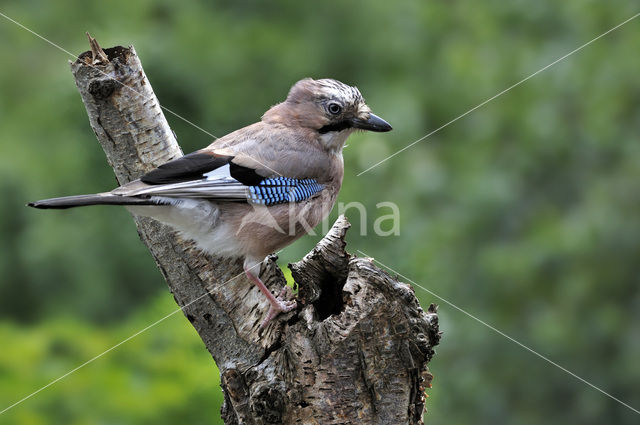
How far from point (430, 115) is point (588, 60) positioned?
1906 mm

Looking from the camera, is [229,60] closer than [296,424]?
No

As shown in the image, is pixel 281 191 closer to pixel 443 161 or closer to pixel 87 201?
pixel 87 201

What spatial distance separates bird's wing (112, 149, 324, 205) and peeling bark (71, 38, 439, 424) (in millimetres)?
198

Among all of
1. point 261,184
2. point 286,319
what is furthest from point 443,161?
point 286,319

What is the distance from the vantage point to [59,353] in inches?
237

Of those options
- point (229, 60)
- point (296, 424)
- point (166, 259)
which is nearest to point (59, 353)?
point (166, 259)

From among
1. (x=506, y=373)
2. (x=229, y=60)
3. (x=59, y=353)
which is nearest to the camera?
(x=59, y=353)

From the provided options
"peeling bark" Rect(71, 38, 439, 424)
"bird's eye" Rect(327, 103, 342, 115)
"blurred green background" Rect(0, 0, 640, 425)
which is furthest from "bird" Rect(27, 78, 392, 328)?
"blurred green background" Rect(0, 0, 640, 425)

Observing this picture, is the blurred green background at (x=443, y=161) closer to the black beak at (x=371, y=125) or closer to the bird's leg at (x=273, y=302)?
the black beak at (x=371, y=125)

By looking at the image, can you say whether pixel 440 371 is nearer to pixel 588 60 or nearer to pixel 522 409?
pixel 522 409

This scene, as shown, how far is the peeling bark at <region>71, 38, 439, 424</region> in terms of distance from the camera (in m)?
3.87

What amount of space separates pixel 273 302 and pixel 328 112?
1.88 metres

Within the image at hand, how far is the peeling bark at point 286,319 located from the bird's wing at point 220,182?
0.65 feet

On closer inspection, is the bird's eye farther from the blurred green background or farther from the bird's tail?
the bird's tail
